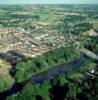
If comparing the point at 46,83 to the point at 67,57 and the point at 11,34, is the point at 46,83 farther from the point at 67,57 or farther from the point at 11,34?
the point at 11,34

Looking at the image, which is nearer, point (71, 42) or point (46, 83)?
point (46, 83)

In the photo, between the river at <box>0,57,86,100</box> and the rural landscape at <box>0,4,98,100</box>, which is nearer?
the rural landscape at <box>0,4,98,100</box>

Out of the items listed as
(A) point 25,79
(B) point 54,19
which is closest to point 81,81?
(A) point 25,79

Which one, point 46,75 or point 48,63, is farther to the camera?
point 48,63

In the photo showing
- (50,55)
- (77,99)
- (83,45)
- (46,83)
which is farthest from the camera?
(83,45)

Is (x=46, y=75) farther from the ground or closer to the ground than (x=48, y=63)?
closer to the ground

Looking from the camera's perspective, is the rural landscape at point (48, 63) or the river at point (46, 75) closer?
the rural landscape at point (48, 63)

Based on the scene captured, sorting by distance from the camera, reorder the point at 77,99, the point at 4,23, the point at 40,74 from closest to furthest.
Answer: the point at 77,99
the point at 40,74
the point at 4,23

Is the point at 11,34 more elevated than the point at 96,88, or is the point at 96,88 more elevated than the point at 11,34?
the point at 96,88
